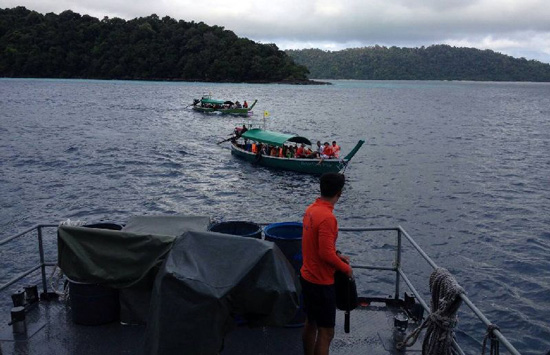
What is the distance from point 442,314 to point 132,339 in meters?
4.15

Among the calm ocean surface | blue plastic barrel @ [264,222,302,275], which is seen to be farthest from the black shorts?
the calm ocean surface

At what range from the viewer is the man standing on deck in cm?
527

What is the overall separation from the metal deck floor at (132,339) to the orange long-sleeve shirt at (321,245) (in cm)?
166

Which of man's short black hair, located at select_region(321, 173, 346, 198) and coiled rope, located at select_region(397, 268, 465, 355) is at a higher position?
man's short black hair, located at select_region(321, 173, 346, 198)

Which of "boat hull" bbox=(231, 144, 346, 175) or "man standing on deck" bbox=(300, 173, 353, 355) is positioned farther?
"boat hull" bbox=(231, 144, 346, 175)

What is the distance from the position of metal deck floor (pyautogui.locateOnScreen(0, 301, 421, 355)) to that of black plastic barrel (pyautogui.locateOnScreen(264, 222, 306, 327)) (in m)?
0.17

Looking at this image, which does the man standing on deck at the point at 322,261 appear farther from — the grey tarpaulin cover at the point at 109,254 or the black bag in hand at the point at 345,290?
the grey tarpaulin cover at the point at 109,254

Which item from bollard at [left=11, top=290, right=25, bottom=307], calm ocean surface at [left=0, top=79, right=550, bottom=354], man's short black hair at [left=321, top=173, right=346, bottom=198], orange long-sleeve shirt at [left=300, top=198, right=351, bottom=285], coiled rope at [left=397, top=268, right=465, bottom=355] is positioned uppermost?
man's short black hair at [left=321, top=173, right=346, bottom=198]

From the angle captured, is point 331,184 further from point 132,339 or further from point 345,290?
point 132,339

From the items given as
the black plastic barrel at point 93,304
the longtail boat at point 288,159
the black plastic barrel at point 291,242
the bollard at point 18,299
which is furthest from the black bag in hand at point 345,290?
the longtail boat at point 288,159

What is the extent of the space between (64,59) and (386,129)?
162090 mm

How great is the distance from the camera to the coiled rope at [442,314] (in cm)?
560

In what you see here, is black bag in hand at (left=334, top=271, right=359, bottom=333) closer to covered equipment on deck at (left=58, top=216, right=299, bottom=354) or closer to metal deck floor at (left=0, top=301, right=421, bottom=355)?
covered equipment on deck at (left=58, top=216, right=299, bottom=354)

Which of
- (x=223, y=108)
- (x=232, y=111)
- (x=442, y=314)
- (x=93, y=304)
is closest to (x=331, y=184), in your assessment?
(x=442, y=314)
